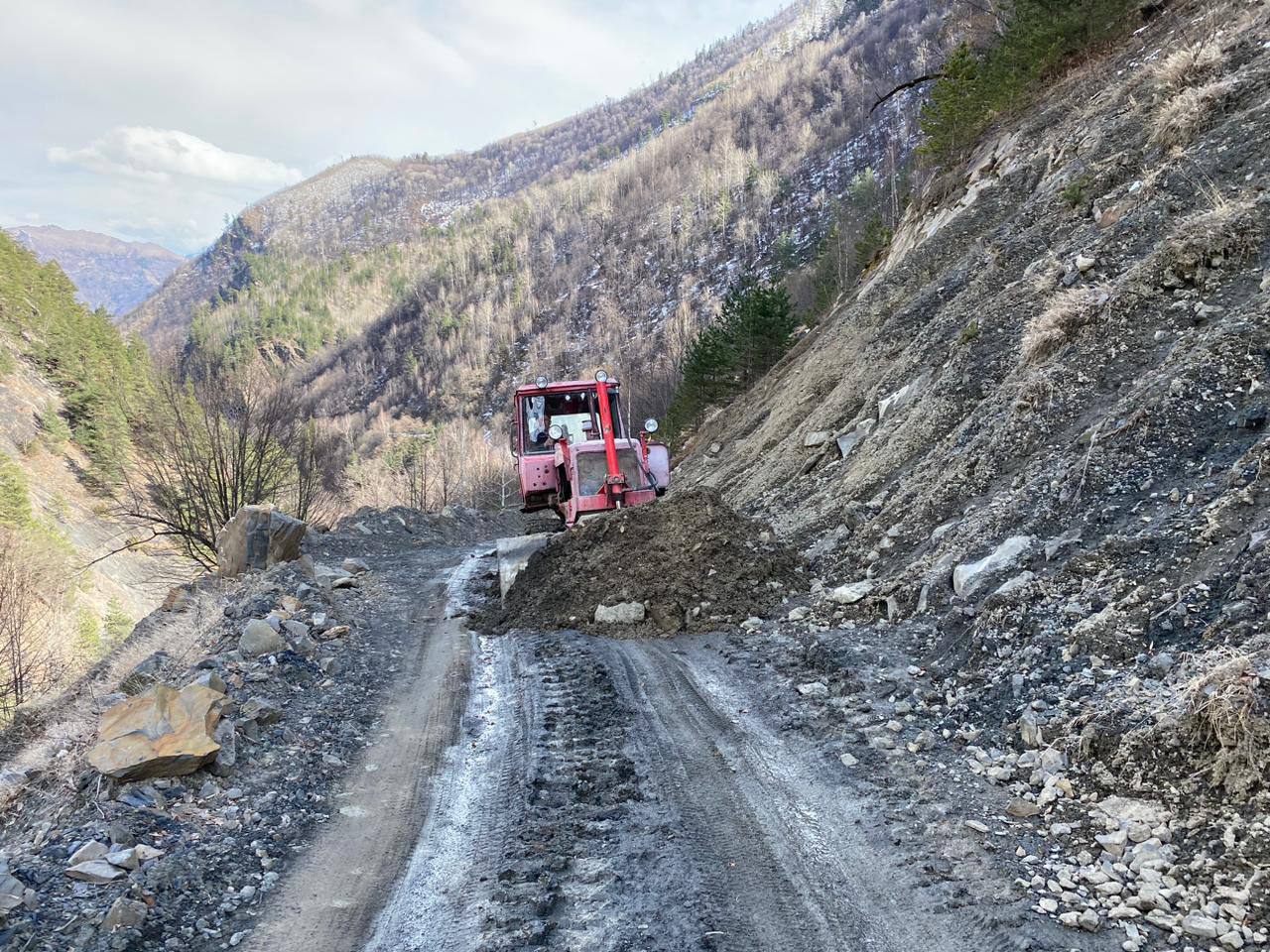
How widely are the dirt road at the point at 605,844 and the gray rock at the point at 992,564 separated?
2.26 m

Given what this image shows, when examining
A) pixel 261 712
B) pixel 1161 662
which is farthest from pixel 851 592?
pixel 261 712

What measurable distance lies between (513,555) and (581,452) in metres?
2.15

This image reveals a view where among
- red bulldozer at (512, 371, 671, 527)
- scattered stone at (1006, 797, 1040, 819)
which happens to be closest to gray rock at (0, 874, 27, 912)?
scattered stone at (1006, 797, 1040, 819)

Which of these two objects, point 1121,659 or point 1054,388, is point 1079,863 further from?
point 1054,388

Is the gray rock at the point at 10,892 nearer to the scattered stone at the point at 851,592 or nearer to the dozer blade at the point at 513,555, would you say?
the scattered stone at the point at 851,592

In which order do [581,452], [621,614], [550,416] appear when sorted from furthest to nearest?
1. [550,416]
2. [581,452]
3. [621,614]

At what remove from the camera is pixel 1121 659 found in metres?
4.61

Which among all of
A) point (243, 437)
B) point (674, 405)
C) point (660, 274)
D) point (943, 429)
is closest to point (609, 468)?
point (943, 429)

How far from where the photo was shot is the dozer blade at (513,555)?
1119cm

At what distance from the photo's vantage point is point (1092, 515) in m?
6.12

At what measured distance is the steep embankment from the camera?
358 centimetres

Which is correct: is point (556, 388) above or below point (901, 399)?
above

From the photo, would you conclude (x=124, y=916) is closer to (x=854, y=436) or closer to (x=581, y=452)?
(x=581, y=452)

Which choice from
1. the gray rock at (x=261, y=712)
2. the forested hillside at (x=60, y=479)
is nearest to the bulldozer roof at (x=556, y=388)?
A: the gray rock at (x=261, y=712)
